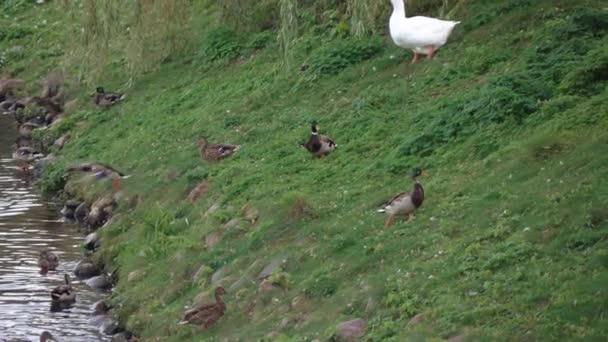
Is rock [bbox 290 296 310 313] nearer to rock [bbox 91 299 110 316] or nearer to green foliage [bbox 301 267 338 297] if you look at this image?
green foliage [bbox 301 267 338 297]

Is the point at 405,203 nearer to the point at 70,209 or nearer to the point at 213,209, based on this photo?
the point at 213,209

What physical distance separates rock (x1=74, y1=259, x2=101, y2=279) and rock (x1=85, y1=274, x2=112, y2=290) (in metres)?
0.32

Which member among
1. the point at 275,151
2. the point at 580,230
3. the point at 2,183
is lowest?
the point at 2,183

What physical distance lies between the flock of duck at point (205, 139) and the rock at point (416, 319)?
9.00ft

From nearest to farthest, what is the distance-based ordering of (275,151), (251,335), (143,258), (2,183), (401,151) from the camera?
1. (251,335)
2. (401,151)
3. (143,258)
4. (275,151)
5. (2,183)

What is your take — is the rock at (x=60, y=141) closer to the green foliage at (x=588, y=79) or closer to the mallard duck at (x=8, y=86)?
the mallard duck at (x=8, y=86)

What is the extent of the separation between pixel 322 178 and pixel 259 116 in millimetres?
4620

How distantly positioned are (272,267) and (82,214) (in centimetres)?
781

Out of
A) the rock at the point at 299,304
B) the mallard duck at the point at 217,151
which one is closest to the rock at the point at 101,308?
the mallard duck at the point at 217,151

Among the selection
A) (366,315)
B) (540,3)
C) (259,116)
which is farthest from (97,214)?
(366,315)

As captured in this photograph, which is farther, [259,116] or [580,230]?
[259,116]

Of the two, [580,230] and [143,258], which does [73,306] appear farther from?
[580,230]

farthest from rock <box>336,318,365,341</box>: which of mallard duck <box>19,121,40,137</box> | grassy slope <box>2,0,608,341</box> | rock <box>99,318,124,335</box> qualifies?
mallard duck <box>19,121,40,137</box>

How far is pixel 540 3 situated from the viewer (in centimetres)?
2084
